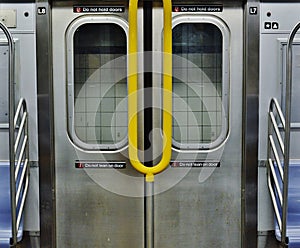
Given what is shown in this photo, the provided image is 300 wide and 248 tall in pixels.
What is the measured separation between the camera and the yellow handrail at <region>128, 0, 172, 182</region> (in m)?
3.14

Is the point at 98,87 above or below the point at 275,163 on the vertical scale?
above

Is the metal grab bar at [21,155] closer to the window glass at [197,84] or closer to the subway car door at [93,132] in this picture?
the subway car door at [93,132]

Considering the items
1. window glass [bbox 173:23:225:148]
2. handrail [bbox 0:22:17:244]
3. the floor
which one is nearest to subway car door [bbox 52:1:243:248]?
window glass [bbox 173:23:225:148]

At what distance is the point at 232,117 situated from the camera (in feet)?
11.2

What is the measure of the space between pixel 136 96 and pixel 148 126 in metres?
0.26

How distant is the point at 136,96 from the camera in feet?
10.8

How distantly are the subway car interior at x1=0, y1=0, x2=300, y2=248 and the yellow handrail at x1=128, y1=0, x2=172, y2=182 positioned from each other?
40 millimetres

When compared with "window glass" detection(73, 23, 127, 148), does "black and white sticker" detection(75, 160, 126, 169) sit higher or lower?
lower

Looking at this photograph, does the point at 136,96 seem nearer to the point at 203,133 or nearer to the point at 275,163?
the point at 203,133

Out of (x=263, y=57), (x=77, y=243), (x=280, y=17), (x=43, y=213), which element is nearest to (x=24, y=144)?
(x=43, y=213)

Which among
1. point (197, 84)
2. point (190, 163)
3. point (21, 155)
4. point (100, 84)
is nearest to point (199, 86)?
point (197, 84)

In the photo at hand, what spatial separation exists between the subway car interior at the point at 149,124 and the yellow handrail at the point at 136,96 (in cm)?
4

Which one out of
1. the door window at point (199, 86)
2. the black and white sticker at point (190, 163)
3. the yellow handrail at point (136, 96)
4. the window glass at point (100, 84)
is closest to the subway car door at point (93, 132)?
the window glass at point (100, 84)

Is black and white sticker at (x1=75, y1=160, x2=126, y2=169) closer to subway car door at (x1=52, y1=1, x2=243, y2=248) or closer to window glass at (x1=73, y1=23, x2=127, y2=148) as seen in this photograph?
subway car door at (x1=52, y1=1, x2=243, y2=248)
